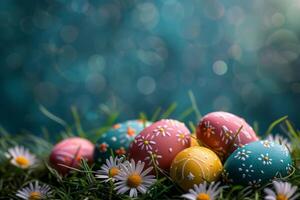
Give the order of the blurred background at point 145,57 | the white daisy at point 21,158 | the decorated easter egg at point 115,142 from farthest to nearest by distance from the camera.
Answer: the blurred background at point 145,57 < the white daisy at point 21,158 < the decorated easter egg at point 115,142

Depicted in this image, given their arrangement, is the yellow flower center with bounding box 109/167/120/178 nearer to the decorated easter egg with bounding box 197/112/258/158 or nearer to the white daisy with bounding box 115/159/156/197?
the white daisy with bounding box 115/159/156/197

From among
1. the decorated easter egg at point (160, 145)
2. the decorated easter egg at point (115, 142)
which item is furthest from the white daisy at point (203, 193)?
the decorated easter egg at point (115, 142)

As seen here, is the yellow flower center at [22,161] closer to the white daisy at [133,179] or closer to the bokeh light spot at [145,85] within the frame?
the white daisy at [133,179]

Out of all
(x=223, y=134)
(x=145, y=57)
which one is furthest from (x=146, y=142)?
(x=145, y=57)

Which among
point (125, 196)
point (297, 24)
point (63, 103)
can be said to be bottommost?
point (63, 103)

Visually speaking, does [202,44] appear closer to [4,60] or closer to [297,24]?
[297,24]

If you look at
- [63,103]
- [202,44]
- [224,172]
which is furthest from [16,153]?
[202,44]
